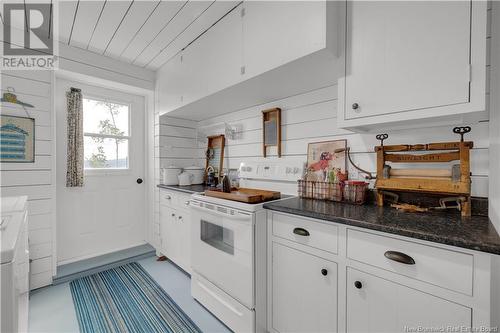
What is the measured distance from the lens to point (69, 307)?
6.32ft

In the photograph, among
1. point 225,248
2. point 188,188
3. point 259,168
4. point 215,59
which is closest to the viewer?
point 225,248

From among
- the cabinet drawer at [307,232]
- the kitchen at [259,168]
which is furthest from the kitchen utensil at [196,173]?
the cabinet drawer at [307,232]

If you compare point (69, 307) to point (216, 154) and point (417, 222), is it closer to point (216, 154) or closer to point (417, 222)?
point (216, 154)

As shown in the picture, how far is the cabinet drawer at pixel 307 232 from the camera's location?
1.21 meters

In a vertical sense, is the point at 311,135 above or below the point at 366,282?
above

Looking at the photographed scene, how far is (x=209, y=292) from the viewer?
Answer: 1.83 metres

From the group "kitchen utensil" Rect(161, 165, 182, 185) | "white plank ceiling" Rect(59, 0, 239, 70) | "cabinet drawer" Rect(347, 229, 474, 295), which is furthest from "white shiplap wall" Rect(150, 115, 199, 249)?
"cabinet drawer" Rect(347, 229, 474, 295)

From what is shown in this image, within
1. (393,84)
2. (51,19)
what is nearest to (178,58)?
(51,19)

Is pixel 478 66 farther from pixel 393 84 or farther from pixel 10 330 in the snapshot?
pixel 10 330

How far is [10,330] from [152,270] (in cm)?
197

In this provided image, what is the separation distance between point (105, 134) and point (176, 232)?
1627 millimetres

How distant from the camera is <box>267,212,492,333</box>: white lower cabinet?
84cm

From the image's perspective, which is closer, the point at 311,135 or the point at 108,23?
the point at 311,135

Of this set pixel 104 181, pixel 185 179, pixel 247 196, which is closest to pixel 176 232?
pixel 185 179
